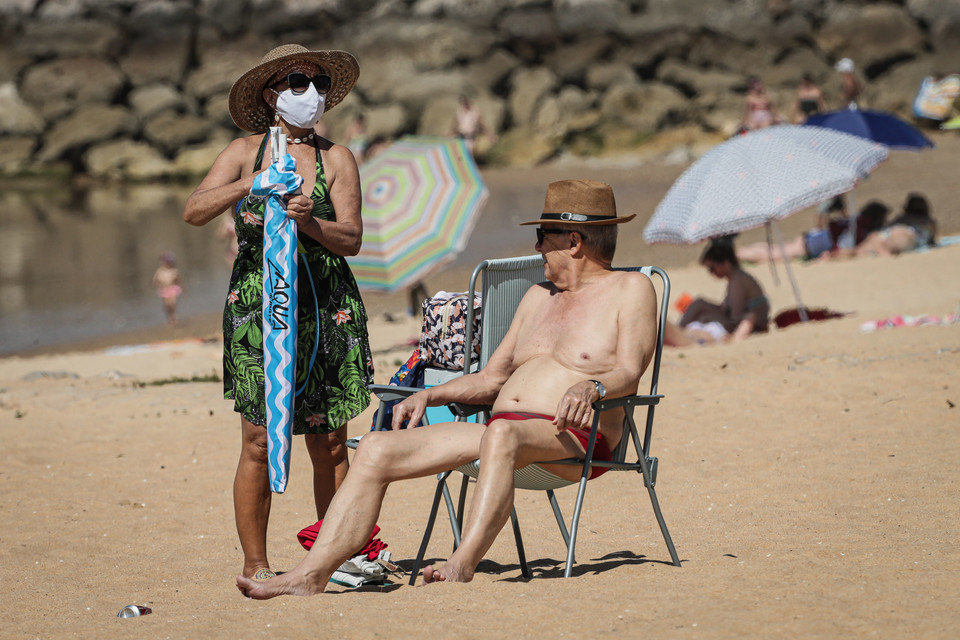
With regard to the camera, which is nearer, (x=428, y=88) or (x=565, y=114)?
(x=565, y=114)

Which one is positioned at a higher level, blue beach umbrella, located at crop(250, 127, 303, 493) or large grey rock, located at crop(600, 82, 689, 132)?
large grey rock, located at crop(600, 82, 689, 132)

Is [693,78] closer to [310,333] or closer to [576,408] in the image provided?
[310,333]

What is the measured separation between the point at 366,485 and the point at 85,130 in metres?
28.4

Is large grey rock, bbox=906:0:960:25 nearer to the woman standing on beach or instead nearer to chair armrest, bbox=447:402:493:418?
chair armrest, bbox=447:402:493:418

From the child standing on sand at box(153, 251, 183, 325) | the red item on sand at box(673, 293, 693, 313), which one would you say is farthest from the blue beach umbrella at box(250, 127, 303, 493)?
the child standing on sand at box(153, 251, 183, 325)

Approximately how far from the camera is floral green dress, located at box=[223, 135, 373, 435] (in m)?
3.98

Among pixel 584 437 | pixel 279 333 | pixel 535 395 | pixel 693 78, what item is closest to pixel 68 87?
pixel 693 78

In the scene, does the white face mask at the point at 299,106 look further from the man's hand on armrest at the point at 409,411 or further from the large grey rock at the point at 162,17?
the large grey rock at the point at 162,17

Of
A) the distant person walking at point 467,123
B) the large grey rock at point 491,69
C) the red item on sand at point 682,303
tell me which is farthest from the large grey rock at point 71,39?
the red item on sand at point 682,303

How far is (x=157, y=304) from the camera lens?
1555cm

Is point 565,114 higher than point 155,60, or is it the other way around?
point 155,60

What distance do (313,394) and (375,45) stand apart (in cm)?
2895

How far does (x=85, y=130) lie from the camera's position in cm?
2998

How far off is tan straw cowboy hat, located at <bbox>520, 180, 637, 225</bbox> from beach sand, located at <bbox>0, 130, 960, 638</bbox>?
1.18m
